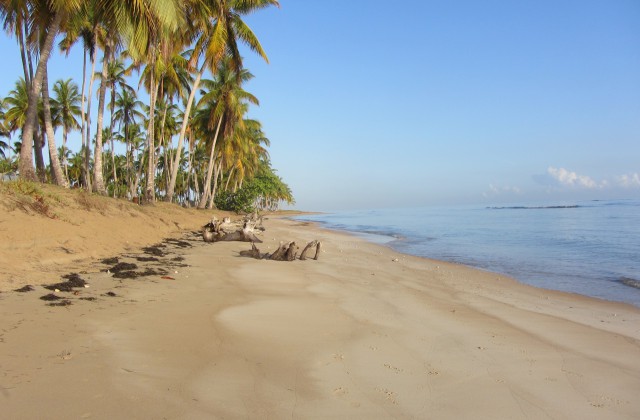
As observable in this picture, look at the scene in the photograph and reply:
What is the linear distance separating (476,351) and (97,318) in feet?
13.5

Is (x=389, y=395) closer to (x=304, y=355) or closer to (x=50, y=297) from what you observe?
(x=304, y=355)

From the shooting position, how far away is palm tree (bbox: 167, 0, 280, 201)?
20.3 metres

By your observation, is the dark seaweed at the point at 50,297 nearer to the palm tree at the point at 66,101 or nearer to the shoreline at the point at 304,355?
the shoreline at the point at 304,355

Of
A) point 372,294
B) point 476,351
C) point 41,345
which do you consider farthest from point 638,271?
point 41,345

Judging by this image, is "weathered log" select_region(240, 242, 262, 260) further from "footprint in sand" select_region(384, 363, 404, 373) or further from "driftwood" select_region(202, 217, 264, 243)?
"footprint in sand" select_region(384, 363, 404, 373)

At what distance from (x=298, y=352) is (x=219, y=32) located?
20490 millimetres

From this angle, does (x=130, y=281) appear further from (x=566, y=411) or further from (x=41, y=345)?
(x=566, y=411)

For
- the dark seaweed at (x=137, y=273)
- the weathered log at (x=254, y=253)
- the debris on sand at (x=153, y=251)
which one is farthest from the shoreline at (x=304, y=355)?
the weathered log at (x=254, y=253)

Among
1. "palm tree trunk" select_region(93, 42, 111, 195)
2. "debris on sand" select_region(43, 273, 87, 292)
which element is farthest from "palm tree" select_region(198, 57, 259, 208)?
"debris on sand" select_region(43, 273, 87, 292)

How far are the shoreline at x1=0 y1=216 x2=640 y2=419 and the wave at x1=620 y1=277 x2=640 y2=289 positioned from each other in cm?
318

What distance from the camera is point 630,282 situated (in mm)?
9250

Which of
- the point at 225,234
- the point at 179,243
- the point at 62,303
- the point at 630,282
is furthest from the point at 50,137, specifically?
the point at 630,282

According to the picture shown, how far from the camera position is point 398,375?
11.2 ft

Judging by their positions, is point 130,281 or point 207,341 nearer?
point 207,341
